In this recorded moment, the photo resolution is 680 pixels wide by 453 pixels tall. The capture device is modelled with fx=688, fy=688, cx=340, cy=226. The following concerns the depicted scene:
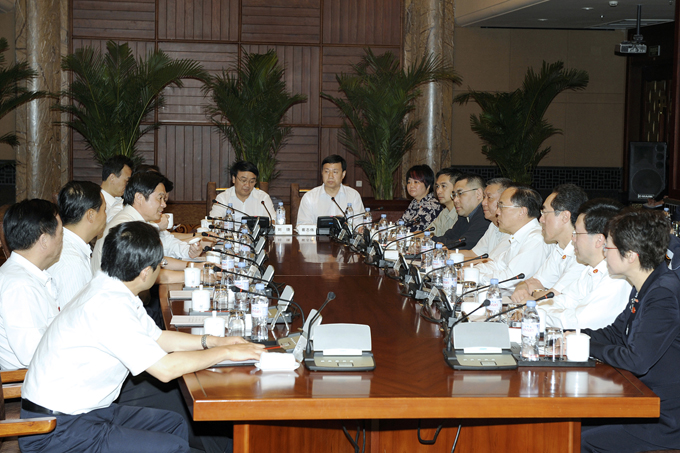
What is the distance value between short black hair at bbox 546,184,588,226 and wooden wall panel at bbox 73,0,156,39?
23.4 feet

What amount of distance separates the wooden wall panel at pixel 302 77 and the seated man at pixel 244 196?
320cm

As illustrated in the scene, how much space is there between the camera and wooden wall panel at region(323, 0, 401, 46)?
931 centimetres

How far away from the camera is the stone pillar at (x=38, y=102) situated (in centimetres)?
805

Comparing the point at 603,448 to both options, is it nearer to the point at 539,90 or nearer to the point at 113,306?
the point at 113,306

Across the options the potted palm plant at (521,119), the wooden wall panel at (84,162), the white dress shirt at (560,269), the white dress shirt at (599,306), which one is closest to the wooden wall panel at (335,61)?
the potted palm plant at (521,119)

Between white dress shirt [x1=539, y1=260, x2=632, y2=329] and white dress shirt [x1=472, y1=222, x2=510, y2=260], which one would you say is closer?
white dress shirt [x1=539, y1=260, x2=632, y2=329]

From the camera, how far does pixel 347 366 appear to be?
2086mm

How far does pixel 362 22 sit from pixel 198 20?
220 centimetres

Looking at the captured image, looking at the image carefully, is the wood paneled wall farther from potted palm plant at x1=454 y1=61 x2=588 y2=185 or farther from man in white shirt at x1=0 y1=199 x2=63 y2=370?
man in white shirt at x1=0 y1=199 x2=63 y2=370

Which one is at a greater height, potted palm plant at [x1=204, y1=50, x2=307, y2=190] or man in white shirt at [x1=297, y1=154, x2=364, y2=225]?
potted palm plant at [x1=204, y1=50, x2=307, y2=190]

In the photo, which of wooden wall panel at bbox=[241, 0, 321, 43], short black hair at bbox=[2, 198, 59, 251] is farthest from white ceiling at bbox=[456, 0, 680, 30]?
short black hair at bbox=[2, 198, 59, 251]

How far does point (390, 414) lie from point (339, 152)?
25.5ft

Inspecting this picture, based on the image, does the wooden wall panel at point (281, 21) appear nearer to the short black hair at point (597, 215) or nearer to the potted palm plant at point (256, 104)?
the potted palm plant at point (256, 104)

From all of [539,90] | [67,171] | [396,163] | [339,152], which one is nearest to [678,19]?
[539,90]
